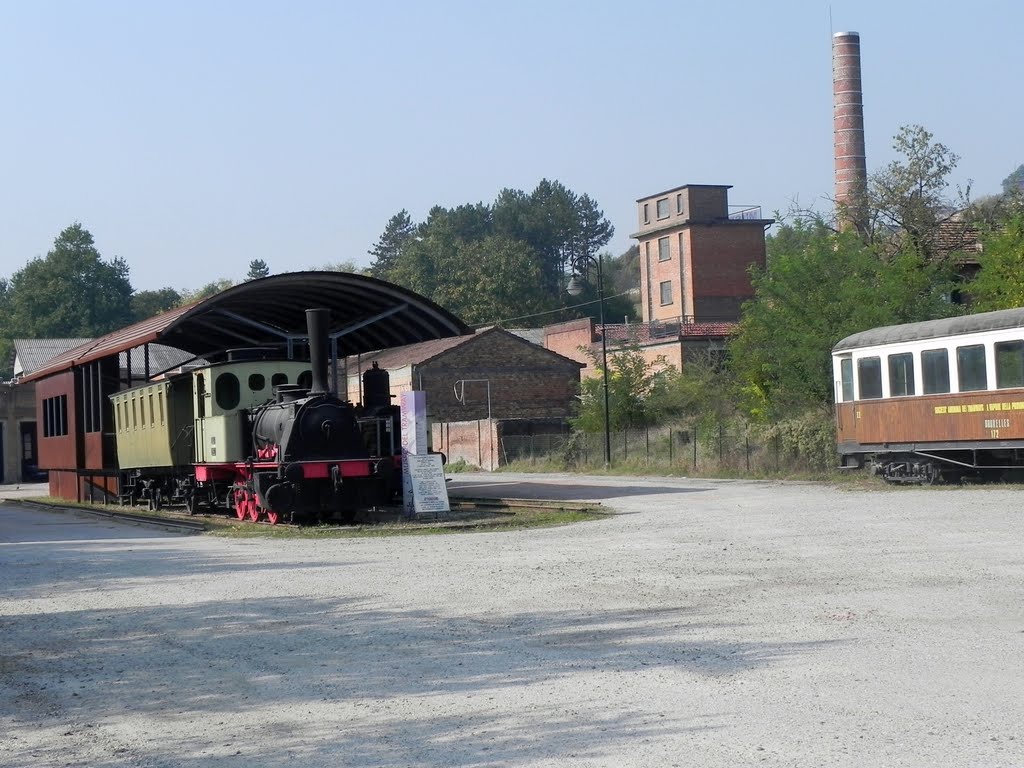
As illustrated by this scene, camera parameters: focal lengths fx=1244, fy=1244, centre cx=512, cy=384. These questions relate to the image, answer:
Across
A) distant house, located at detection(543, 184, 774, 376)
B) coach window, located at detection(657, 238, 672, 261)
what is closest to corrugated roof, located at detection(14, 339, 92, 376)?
distant house, located at detection(543, 184, 774, 376)

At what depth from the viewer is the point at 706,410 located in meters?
44.3

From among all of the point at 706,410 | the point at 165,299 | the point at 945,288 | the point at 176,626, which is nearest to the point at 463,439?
the point at 706,410

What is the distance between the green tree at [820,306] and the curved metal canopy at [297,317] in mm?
12468

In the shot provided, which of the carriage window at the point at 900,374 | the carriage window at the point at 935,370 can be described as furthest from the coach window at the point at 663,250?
the carriage window at the point at 935,370

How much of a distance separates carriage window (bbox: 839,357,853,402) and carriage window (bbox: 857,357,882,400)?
1.14 ft

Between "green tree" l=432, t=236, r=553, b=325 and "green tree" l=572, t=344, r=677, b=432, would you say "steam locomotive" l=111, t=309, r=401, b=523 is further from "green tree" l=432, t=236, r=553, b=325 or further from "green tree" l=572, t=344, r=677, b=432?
"green tree" l=432, t=236, r=553, b=325

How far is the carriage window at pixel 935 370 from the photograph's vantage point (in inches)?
944

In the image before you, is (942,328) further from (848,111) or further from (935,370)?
(848,111)

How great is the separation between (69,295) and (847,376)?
99287 mm

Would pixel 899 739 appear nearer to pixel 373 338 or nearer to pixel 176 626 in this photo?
pixel 176 626

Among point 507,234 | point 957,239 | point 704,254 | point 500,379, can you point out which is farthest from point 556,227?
point 957,239

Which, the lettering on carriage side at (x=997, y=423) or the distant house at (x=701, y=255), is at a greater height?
the distant house at (x=701, y=255)

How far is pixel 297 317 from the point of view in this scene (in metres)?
28.8

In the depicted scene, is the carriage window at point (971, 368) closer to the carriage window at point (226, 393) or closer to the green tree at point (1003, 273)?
the green tree at point (1003, 273)
